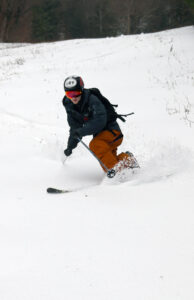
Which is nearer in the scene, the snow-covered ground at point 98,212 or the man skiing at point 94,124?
the snow-covered ground at point 98,212

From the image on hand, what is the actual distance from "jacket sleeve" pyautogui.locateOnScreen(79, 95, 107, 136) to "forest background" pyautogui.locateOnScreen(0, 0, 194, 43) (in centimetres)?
3146

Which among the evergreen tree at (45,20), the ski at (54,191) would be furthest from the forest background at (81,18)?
the ski at (54,191)

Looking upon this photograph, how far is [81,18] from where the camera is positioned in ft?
124

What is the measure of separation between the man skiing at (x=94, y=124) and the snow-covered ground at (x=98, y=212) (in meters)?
0.31

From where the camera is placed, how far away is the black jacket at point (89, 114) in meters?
3.60

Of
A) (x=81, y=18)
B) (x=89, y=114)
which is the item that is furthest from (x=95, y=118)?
(x=81, y=18)

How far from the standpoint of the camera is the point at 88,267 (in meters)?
1.98

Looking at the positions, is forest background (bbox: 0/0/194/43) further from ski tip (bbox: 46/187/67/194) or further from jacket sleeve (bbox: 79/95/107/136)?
ski tip (bbox: 46/187/67/194)

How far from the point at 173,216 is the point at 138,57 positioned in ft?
36.7

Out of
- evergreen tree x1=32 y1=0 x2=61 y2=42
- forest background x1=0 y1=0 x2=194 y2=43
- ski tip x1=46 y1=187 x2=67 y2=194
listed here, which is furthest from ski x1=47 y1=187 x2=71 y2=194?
evergreen tree x1=32 y1=0 x2=61 y2=42

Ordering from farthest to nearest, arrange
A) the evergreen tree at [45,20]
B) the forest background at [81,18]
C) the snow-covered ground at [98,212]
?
the evergreen tree at [45,20] < the forest background at [81,18] < the snow-covered ground at [98,212]

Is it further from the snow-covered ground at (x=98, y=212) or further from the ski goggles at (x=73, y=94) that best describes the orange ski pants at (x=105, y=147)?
the ski goggles at (x=73, y=94)

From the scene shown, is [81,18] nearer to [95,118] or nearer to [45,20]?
[45,20]

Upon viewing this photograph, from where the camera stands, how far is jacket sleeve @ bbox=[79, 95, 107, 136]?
3594 mm
